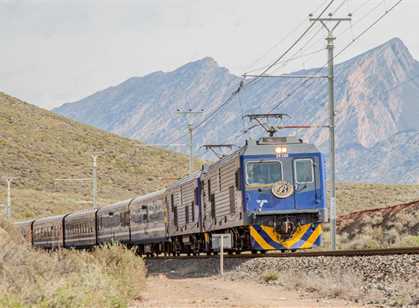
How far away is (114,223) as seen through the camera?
47.7m

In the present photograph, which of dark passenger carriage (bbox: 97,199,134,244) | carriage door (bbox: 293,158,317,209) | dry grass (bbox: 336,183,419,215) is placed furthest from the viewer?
dry grass (bbox: 336,183,419,215)

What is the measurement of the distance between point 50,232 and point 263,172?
30.9 meters

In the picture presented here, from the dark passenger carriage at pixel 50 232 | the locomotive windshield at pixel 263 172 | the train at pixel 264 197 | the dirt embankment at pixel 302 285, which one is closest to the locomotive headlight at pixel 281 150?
the train at pixel 264 197

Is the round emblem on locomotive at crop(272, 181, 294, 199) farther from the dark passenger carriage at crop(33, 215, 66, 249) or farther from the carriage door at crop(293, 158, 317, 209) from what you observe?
the dark passenger carriage at crop(33, 215, 66, 249)

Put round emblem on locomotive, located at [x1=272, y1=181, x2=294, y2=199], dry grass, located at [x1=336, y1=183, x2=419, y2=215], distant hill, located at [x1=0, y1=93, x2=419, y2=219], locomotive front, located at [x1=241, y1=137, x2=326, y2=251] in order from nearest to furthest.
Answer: locomotive front, located at [x1=241, y1=137, x2=326, y2=251]
round emblem on locomotive, located at [x1=272, y1=181, x2=294, y2=199]
dry grass, located at [x1=336, y1=183, x2=419, y2=215]
distant hill, located at [x1=0, y1=93, x2=419, y2=219]

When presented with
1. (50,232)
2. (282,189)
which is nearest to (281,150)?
(282,189)

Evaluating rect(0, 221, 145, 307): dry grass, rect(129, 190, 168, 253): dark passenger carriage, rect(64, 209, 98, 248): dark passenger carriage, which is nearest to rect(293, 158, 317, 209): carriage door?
rect(0, 221, 145, 307): dry grass

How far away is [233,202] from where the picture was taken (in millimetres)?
27781

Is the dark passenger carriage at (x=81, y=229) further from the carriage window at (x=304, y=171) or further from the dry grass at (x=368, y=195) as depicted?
the dry grass at (x=368, y=195)

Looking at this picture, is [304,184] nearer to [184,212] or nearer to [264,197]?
[264,197]

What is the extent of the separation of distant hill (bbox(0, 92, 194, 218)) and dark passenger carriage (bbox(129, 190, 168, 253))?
136 feet

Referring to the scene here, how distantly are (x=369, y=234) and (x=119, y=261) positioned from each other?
17.8 meters

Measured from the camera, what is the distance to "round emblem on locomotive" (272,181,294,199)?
2714 centimetres

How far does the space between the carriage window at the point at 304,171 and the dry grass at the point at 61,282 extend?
6.62 m
